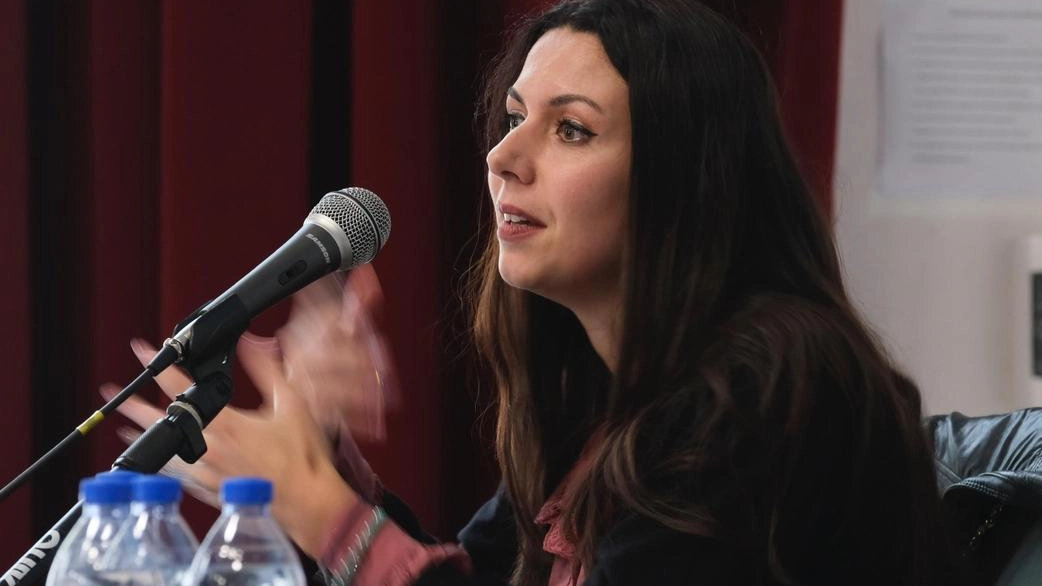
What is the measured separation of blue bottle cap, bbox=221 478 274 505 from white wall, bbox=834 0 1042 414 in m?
1.50

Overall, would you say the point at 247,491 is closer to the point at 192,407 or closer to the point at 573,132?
the point at 192,407

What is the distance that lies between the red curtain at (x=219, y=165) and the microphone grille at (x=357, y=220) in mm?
778

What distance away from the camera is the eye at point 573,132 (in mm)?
1291

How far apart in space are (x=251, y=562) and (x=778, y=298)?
57 centimetres

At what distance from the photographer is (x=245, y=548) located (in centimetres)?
87

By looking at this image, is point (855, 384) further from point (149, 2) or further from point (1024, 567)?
point (149, 2)

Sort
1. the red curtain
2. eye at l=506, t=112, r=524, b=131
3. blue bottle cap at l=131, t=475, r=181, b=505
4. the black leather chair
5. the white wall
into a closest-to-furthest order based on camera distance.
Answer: blue bottle cap at l=131, t=475, r=181, b=505
the black leather chair
eye at l=506, t=112, r=524, b=131
the red curtain
the white wall

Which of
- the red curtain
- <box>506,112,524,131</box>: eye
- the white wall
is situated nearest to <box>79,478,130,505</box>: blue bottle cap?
<box>506,112,524,131</box>: eye

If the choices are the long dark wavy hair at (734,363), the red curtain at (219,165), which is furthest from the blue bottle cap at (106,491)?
the red curtain at (219,165)

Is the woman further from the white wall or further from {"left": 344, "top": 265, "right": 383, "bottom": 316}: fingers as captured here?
the white wall

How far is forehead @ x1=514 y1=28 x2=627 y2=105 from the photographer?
4.24 feet

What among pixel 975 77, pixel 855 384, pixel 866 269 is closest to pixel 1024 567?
pixel 855 384

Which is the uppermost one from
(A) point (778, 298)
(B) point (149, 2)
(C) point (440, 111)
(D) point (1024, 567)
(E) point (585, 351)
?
(B) point (149, 2)

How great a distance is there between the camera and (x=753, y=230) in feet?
4.23
